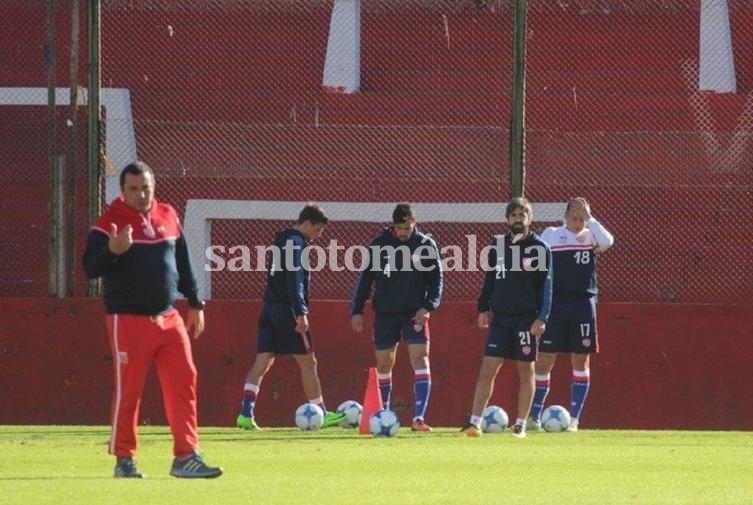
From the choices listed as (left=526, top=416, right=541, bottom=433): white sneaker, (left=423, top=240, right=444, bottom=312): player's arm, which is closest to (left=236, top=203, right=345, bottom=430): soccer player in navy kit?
(left=423, top=240, right=444, bottom=312): player's arm

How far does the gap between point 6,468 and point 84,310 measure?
6154mm

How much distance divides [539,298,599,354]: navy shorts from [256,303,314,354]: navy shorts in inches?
81.1

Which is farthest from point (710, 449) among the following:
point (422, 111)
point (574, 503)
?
point (422, 111)

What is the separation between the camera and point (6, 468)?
10664 mm

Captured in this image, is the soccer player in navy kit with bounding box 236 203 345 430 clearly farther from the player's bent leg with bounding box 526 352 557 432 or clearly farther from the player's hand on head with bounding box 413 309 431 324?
the player's bent leg with bounding box 526 352 557 432

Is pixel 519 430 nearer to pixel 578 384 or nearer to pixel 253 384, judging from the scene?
pixel 578 384

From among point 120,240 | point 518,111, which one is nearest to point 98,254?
point 120,240

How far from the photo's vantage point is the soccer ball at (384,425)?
13789mm

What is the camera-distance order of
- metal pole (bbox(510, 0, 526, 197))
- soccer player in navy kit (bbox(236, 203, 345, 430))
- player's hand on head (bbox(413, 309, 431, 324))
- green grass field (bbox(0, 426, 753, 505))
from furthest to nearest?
metal pole (bbox(510, 0, 526, 197)) → player's hand on head (bbox(413, 309, 431, 324)) → soccer player in navy kit (bbox(236, 203, 345, 430)) → green grass field (bbox(0, 426, 753, 505))

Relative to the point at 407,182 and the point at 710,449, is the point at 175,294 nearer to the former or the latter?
the point at 710,449

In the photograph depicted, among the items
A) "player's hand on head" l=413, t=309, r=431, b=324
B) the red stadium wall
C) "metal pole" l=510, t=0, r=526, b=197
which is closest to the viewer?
"player's hand on head" l=413, t=309, r=431, b=324

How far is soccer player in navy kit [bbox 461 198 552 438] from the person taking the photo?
46.1ft

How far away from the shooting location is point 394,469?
10.7 m

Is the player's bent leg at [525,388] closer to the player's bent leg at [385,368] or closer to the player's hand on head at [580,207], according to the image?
the player's bent leg at [385,368]
